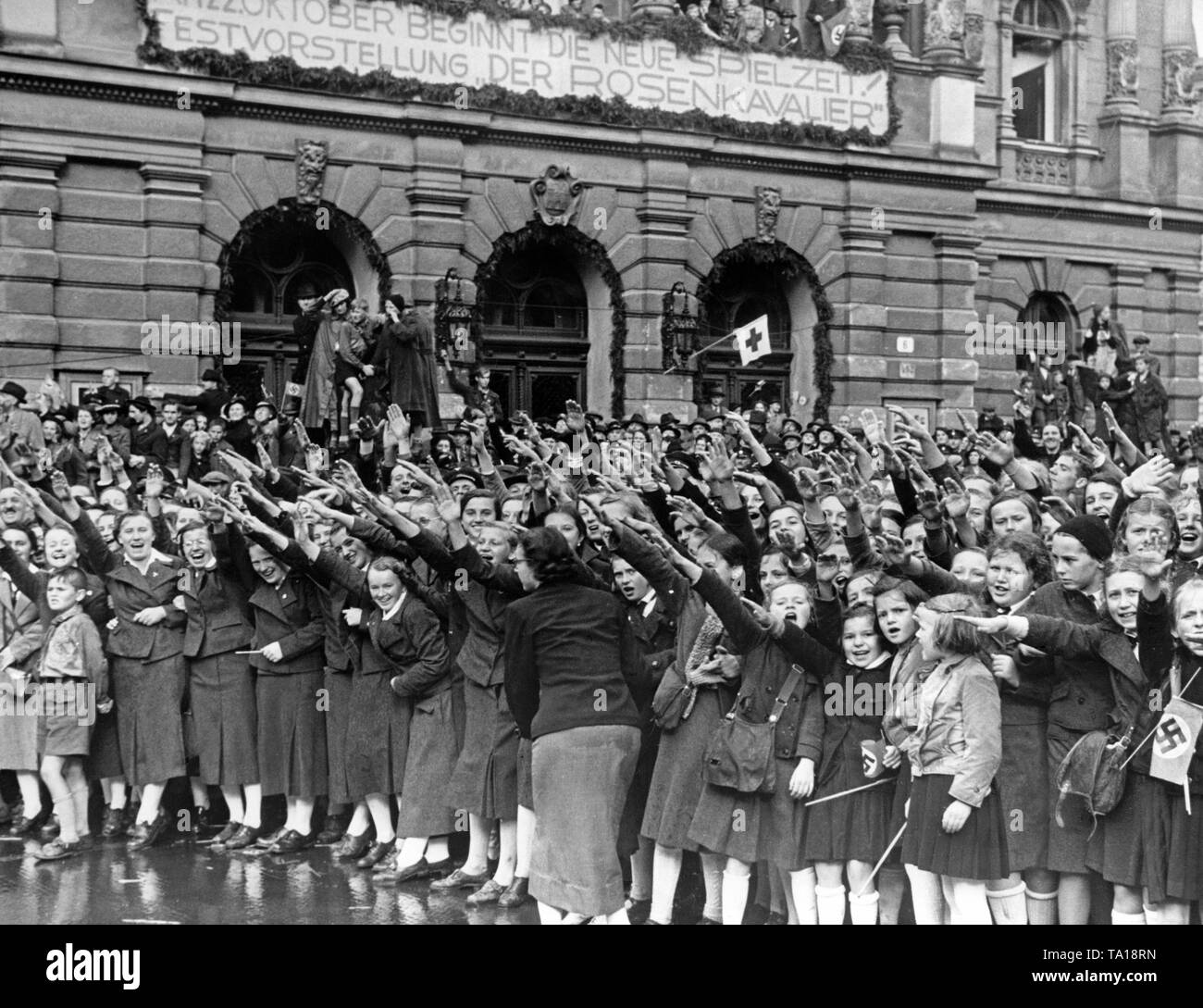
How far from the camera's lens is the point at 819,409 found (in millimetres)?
22375

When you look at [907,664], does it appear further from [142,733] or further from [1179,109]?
[1179,109]

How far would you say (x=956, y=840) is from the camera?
607 cm

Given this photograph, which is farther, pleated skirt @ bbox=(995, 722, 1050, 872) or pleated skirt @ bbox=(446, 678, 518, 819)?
pleated skirt @ bbox=(446, 678, 518, 819)

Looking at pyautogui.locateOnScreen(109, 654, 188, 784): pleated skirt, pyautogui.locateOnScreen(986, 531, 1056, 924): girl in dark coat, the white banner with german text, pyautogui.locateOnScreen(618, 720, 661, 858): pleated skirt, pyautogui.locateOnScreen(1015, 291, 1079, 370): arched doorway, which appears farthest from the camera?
pyautogui.locateOnScreen(1015, 291, 1079, 370): arched doorway

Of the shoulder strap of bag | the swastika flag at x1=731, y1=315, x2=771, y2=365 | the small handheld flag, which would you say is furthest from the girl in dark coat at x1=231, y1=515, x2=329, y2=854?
the small handheld flag

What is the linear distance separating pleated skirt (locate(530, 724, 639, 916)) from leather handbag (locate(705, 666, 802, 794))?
564 millimetres

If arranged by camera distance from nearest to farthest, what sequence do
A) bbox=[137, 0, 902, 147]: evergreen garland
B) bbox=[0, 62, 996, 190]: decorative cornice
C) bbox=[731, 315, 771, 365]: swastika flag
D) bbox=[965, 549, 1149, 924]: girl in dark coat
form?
bbox=[965, 549, 1149, 924]: girl in dark coat → bbox=[731, 315, 771, 365]: swastika flag → bbox=[0, 62, 996, 190]: decorative cornice → bbox=[137, 0, 902, 147]: evergreen garland

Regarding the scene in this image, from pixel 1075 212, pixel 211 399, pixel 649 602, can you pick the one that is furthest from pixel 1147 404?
pixel 649 602

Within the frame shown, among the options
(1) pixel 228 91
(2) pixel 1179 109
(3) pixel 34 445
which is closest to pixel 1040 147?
(2) pixel 1179 109

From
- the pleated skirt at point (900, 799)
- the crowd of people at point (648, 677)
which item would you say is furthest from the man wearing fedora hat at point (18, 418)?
the pleated skirt at point (900, 799)

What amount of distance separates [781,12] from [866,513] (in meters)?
16.5

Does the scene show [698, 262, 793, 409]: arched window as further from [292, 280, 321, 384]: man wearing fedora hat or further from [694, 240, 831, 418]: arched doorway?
→ [292, 280, 321, 384]: man wearing fedora hat

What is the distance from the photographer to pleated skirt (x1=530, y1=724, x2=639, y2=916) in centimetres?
639

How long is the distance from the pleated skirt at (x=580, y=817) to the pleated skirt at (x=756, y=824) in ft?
1.90
